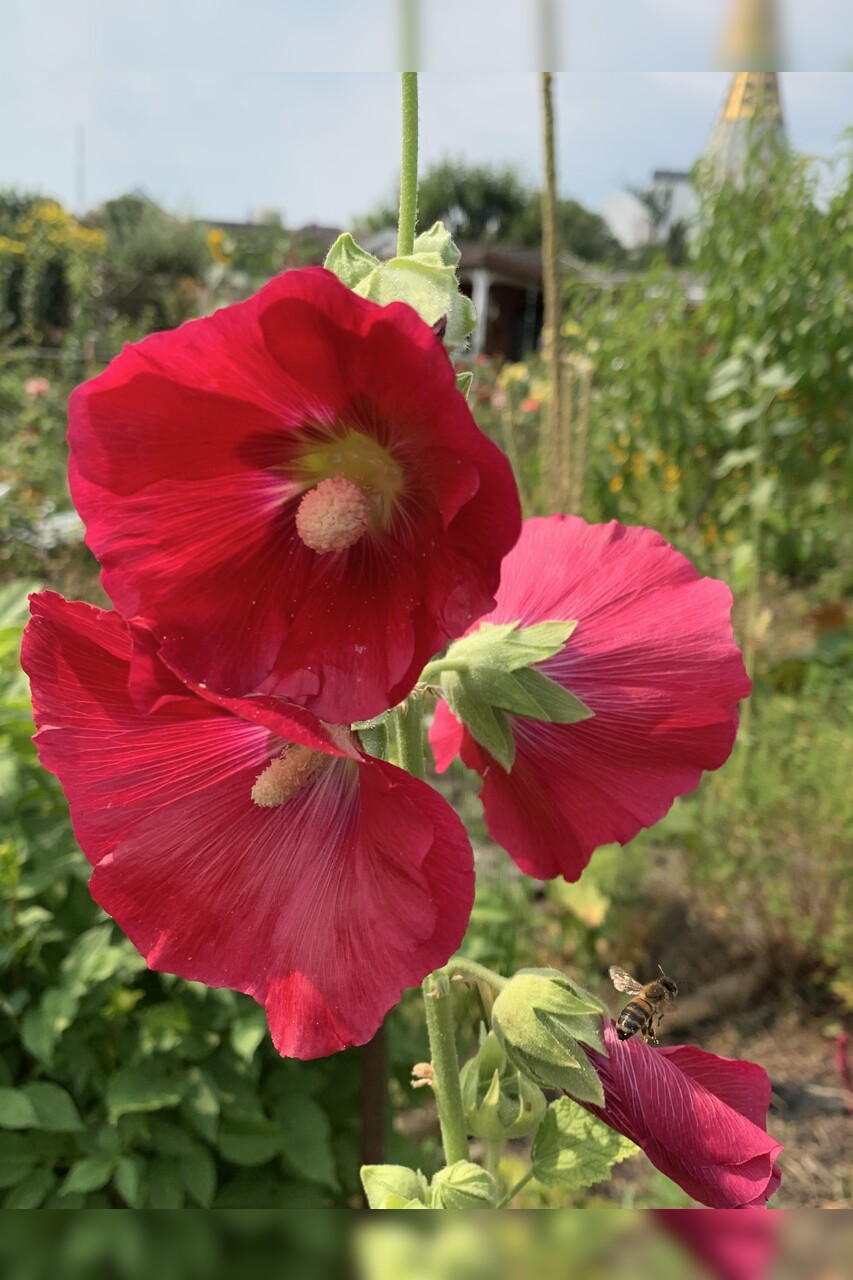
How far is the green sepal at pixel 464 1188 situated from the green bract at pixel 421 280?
0.48 meters

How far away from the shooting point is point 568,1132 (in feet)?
2.26

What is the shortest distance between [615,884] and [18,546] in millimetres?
3081

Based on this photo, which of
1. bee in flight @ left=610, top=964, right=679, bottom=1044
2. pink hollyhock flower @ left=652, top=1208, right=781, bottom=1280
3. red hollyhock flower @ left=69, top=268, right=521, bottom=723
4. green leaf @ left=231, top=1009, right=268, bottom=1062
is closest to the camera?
pink hollyhock flower @ left=652, top=1208, right=781, bottom=1280

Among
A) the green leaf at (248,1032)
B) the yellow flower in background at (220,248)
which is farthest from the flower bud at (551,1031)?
the yellow flower in background at (220,248)

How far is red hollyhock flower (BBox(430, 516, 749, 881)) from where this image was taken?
0.57m

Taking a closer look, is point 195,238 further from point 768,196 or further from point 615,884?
point 615,884

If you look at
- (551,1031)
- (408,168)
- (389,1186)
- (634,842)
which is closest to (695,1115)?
(551,1031)

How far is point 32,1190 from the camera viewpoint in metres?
1.25

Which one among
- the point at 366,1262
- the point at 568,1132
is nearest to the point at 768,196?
the point at 568,1132

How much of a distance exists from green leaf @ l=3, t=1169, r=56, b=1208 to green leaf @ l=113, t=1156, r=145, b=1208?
0.29 ft

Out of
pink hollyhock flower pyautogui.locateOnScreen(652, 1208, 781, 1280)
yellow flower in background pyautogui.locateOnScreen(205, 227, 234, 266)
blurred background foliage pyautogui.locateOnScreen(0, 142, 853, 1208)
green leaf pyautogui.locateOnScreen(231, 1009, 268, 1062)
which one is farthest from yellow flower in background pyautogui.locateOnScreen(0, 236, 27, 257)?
pink hollyhock flower pyautogui.locateOnScreen(652, 1208, 781, 1280)

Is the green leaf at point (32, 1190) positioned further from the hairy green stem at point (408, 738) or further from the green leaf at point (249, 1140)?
the hairy green stem at point (408, 738)

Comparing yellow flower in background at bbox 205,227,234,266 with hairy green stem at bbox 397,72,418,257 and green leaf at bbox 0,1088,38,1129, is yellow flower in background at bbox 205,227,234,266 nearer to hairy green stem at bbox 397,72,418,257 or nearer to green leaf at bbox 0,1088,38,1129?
green leaf at bbox 0,1088,38,1129

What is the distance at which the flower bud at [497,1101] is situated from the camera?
67 cm
